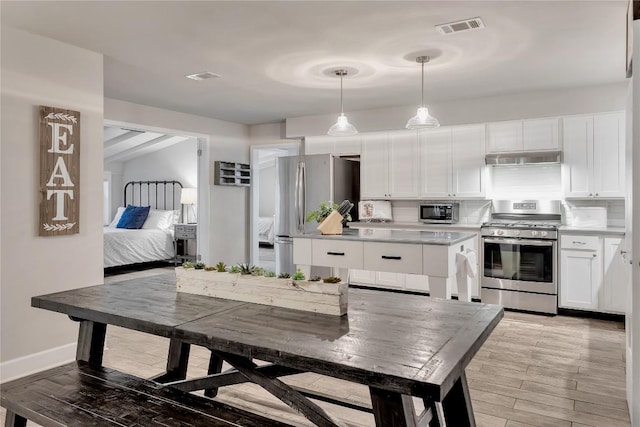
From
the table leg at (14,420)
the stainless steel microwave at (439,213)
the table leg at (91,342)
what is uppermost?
the stainless steel microwave at (439,213)

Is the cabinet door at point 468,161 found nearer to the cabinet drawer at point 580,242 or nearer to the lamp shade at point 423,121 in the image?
the cabinet drawer at point 580,242

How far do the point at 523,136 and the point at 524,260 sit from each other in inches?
55.0

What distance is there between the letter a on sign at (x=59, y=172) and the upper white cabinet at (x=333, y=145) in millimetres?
3457

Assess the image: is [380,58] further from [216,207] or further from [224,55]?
[216,207]

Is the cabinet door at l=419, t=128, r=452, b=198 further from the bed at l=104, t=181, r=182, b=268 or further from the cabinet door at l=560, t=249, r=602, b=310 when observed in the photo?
the bed at l=104, t=181, r=182, b=268

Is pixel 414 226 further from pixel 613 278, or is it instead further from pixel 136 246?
pixel 136 246

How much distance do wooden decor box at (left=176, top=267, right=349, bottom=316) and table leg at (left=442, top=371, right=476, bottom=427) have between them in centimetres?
60

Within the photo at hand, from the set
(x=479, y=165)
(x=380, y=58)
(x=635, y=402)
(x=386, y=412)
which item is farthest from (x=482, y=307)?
(x=479, y=165)

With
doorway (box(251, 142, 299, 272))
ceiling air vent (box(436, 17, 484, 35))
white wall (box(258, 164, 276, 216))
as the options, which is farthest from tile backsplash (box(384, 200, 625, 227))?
white wall (box(258, 164, 276, 216))

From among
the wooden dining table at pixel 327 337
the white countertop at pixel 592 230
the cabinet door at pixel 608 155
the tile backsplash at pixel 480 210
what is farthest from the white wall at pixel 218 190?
the cabinet door at pixel 608 155

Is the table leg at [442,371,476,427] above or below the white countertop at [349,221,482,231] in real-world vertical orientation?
below

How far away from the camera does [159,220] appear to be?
8.61 m

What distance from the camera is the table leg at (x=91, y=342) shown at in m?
2.24

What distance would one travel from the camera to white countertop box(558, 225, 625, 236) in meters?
4.32
